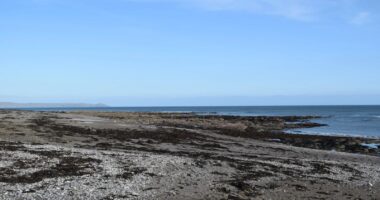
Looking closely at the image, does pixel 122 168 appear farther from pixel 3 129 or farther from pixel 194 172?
pixel 3 129

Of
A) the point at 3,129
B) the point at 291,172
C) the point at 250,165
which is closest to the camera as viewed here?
the point at 291,172

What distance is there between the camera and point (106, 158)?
19.3 metres

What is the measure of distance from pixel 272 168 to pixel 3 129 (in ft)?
63.8

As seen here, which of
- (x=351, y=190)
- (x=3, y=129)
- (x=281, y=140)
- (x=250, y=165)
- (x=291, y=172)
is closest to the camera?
(x=351, y=190)

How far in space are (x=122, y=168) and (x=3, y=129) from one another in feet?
54.5

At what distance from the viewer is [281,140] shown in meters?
39.0

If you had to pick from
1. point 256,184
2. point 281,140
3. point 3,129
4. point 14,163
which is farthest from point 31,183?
point 281,140

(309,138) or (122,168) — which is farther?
(309,138)

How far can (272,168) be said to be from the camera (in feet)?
63.1

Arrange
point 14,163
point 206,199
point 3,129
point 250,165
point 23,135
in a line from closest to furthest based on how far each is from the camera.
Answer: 1. point 206,199
2. point 14,163
3. point 250,165
4. point 23,135
5. point 3,129

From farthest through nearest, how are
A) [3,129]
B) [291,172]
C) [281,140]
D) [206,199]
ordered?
[281,140], [3,129], [291,172], [206,199]

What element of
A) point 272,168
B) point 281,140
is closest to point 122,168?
point 272,168

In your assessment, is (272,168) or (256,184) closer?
(256,184)

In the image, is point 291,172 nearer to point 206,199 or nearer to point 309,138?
point 206,199
